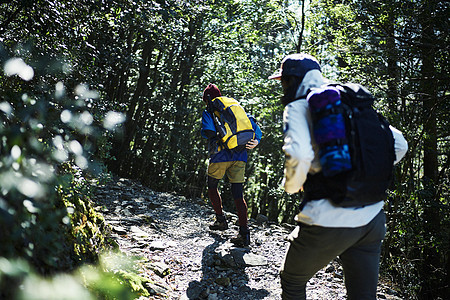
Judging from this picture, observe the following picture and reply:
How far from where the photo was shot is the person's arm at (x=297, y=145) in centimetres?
222

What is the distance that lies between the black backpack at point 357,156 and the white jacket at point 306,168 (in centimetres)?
6

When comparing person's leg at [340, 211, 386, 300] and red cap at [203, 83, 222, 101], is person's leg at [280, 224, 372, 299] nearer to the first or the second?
person's leg at [340, 211, 386, 300]

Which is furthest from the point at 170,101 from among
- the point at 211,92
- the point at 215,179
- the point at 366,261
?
the point at 366,261

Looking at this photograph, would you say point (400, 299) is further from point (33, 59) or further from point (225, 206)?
point (225, 206)

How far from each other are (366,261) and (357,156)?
0.79 meters

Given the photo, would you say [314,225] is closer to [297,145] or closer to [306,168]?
[306,168]

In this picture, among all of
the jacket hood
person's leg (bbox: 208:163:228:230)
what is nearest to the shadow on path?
person's leg (bbox: 208:163:228:230)

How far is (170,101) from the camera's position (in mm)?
11297

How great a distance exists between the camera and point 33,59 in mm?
2771

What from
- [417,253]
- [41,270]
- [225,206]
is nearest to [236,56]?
[225,206]

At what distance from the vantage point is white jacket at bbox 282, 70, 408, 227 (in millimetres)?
2236

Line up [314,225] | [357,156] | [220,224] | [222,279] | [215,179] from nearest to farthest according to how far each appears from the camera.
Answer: [357,156], [314,225], [222,279], [215,179], [220,224]

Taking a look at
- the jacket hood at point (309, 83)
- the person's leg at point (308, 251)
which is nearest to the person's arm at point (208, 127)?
the jacket hood at point (309, 83)

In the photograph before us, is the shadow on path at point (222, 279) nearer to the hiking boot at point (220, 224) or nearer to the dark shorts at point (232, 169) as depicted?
the hiking boot at point (220, 224)
